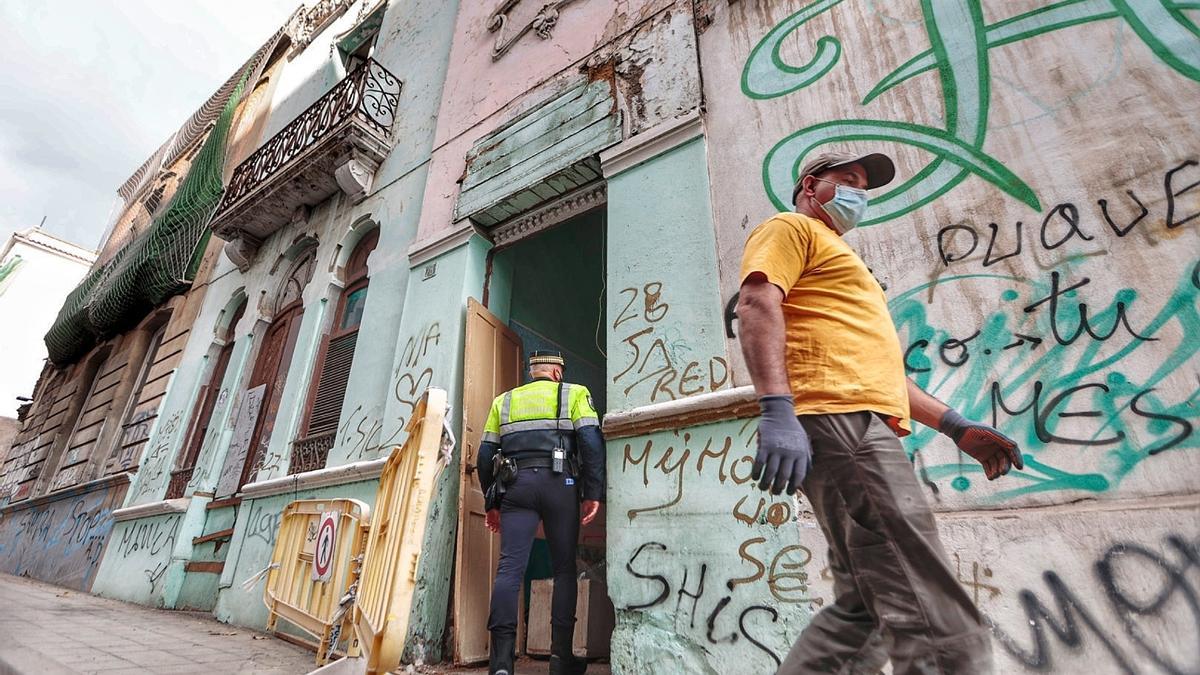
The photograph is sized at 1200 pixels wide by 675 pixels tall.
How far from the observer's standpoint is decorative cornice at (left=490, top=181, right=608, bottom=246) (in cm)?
469

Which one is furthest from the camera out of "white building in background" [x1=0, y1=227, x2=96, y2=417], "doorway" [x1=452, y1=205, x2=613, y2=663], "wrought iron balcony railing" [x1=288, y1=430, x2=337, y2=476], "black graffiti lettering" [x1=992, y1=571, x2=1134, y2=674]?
"white building in background" [x1=0, y1=227, x2=96, y2=417]

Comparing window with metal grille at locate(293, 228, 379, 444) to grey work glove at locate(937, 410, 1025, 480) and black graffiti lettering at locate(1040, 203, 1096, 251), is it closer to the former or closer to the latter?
grey work glove at locate(937, 410, 1025, 480)

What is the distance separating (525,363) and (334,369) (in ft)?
7.37

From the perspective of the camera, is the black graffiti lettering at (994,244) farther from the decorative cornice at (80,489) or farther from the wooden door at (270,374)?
the decorative cornice at (80,489)

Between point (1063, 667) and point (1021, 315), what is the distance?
1367mm

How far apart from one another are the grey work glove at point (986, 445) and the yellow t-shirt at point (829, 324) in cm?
27

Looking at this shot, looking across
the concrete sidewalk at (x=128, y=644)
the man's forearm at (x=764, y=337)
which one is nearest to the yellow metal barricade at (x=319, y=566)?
the concrete sidewalk at (x=128, y=644)

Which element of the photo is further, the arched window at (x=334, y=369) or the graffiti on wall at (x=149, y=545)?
the graffiti on wall at (x=149, y=545)

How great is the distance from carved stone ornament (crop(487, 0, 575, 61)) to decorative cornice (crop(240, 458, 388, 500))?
4286 millimetres

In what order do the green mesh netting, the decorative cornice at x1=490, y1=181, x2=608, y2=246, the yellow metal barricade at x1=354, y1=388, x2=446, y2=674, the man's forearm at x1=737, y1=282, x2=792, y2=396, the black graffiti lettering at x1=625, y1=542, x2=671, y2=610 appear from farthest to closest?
the green mesh netting < the decorative cornice at x1=490, y1=181, x2=608, y2=246 < the black graffiti lettering at x1=625, y1=542, x2=671, y2=610 < the yellow metal barricade at x1=354, y1=388, x2=446, y2=674 < the man's forearm at x1=737, y1=282, x2=792, y2=396

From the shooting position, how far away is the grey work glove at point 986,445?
1.75 meters

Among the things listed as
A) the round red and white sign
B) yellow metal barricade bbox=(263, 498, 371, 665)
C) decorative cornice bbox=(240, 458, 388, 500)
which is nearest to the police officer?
yellow metal barricade bbox=(263, 498, 371, 665)

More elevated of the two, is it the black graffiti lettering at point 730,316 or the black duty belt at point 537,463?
the black graffiti lettering at point 730,316

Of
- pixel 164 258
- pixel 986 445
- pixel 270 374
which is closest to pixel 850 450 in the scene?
pixel 986 445
